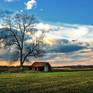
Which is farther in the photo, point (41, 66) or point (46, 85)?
point (41, 66)

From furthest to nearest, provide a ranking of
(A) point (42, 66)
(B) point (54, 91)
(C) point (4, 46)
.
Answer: (A) point (42, 66), (C) point (4, 46), (B) point (54, 91)

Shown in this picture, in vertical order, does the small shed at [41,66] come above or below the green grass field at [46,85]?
above

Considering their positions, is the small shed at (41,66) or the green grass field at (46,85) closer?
the green grass field at (46,85)

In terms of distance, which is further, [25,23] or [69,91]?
[25,23]

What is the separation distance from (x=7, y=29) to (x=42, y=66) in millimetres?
17602

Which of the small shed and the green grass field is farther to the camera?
the small shed

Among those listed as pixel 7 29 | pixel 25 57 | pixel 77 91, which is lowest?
pixel 77 91

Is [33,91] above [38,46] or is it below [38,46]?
below

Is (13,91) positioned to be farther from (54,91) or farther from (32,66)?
(32,66)

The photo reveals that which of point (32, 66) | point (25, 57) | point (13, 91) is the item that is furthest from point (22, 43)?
point (13, 91)

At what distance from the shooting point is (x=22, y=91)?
23.7 m

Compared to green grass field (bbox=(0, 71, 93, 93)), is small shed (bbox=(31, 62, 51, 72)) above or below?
above

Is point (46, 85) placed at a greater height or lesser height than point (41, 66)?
lesser

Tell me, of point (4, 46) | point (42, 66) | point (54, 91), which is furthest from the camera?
point (42, 66)
